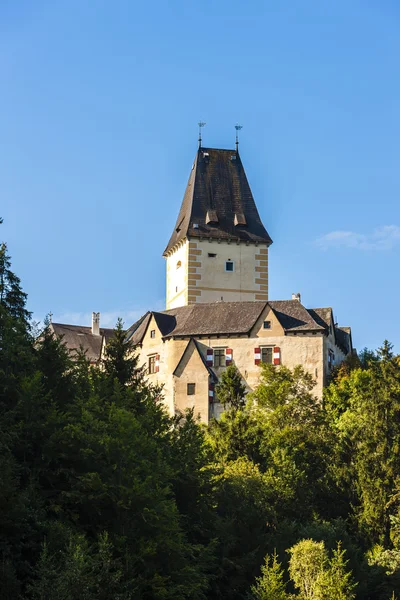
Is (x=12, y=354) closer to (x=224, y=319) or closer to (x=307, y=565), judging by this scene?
(x=307, y=565)

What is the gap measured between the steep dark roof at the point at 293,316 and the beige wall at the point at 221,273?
237 inches

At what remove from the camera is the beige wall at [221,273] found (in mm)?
73500

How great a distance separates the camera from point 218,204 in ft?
254

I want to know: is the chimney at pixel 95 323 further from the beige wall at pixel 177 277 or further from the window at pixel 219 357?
the window at pixel 219 357

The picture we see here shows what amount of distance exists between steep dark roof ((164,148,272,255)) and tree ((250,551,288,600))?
33.4 meters

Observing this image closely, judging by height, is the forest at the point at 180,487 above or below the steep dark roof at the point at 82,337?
below

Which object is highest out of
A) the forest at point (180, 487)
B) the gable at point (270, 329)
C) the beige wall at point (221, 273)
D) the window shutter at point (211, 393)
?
the beige wall at point (221, 273)

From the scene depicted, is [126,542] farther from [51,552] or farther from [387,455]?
[387,455]

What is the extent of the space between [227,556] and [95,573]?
11.1m

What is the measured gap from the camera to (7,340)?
41.3 meters

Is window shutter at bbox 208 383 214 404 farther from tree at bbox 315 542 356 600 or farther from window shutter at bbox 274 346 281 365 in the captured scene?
tree at bbox 315 542 356 600

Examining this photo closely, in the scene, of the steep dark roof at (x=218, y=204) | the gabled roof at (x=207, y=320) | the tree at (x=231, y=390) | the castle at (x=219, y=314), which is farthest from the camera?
the steep dark roof at (x=218, y=204)

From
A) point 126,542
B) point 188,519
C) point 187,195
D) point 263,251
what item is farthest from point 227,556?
point 187,195

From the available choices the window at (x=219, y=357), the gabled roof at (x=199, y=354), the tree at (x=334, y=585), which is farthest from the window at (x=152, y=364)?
the tree at (x=334, y=585)
